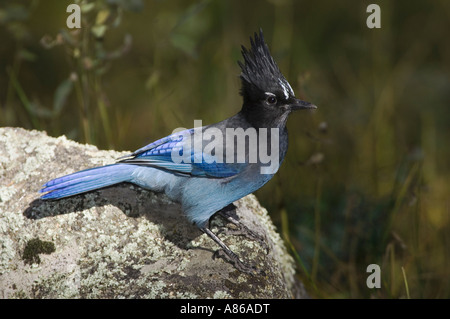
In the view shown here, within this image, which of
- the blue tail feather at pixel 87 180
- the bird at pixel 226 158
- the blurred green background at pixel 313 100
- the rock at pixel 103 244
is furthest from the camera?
the blurred green background at pixel 313 100

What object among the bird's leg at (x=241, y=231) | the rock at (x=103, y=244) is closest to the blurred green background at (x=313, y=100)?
the bird's leg at (x=241, y=231)

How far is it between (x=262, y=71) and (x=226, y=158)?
1.74ft

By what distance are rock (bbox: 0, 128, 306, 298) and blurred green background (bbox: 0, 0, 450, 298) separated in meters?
0.44

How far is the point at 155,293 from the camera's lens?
8.45 feet

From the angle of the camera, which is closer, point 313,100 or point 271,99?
point 271,99

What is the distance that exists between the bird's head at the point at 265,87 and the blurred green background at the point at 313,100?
0.52 m

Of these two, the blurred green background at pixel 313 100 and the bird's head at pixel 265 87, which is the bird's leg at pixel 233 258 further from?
the bird's head at pixel 265 87

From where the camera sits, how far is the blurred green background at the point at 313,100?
3.84 meters

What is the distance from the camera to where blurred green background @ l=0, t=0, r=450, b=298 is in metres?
3.84

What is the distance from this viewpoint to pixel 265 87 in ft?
10.2
